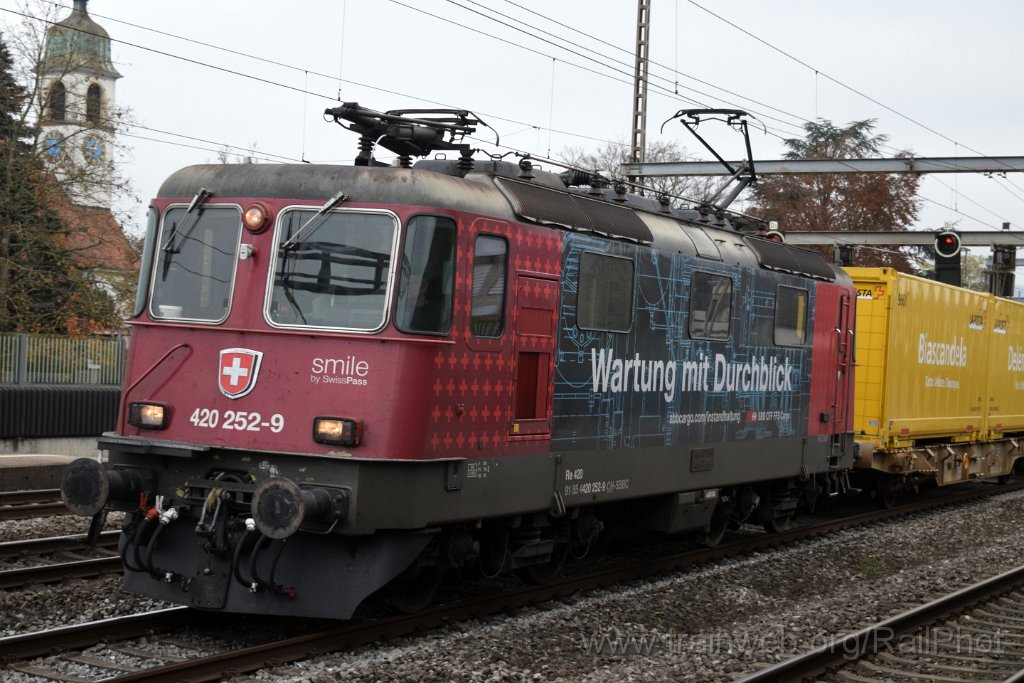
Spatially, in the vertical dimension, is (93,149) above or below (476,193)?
above

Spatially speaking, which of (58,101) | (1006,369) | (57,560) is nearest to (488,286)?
(57,560)

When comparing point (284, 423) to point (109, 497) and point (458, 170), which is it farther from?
point (458, 170)

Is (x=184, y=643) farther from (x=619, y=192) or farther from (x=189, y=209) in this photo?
(x=619, y=192)

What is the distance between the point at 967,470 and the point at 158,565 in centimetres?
1578

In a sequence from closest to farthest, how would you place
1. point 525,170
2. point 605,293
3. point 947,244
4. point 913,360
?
point 525,170
point 605,293
point 913,360
point 947,244

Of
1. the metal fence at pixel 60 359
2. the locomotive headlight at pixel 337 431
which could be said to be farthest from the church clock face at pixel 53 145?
the locomotive headlight at pixel 337 431

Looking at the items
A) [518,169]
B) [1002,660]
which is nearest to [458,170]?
[518,169]

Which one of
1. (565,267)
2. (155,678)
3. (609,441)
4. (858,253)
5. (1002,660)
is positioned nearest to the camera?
(155,678)

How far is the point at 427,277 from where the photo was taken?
7.89 metres

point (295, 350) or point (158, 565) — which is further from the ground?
point (295, 350)

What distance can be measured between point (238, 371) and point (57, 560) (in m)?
3.77

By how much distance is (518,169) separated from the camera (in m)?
9.66

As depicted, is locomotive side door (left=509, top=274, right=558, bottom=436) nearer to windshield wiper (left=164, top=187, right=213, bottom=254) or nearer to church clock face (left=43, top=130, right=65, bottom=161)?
windshield wiper (left=164, top=187, right=213, bottom=254)

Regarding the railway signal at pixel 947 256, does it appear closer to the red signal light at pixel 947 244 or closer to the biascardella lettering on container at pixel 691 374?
the red signal light at pixel 947 244
